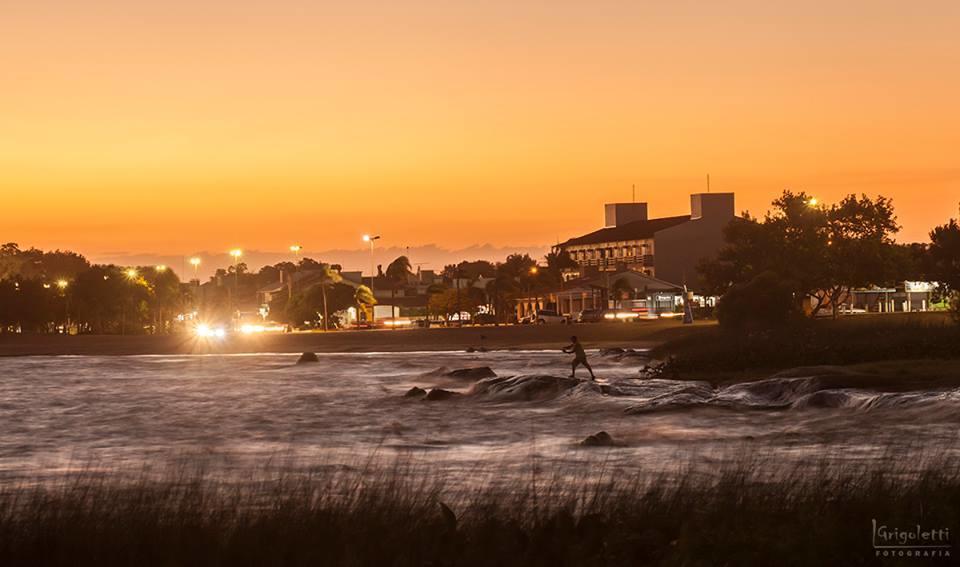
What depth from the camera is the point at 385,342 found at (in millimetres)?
105438

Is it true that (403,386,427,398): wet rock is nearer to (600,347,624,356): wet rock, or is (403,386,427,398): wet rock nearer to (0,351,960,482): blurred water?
(0,351,960,482): blurred water

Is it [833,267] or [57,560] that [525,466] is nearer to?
[57,560]

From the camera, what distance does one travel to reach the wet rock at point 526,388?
44.6 metres

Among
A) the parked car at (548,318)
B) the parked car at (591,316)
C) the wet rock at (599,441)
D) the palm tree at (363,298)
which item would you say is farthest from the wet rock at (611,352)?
the palm tree at (363,298)

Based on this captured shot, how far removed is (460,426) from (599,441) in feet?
23.5

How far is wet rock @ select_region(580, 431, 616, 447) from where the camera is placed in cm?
2864

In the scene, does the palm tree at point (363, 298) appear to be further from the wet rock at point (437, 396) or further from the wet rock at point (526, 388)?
the wet rock at point (437, 396)

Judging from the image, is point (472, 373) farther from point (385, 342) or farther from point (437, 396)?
point (385, 342)

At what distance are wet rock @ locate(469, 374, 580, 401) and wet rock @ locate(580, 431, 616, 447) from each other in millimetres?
14816

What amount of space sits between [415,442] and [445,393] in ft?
46.3

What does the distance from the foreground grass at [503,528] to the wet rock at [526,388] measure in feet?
93.1

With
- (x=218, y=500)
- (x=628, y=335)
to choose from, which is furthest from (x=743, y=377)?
(x=628, y=335)

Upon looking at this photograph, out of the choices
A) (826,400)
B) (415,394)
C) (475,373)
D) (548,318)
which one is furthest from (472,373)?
(548,318)

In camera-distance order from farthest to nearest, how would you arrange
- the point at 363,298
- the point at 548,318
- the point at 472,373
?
the point at 363,298
the point at 548,318
the point at 472,373
